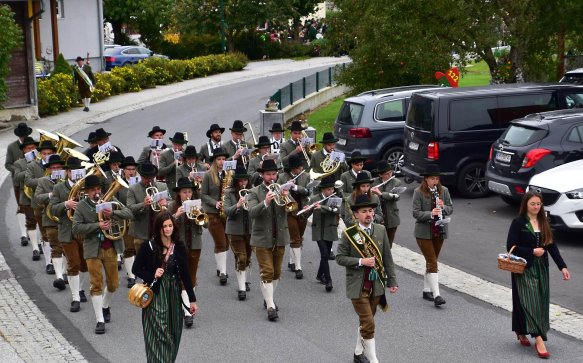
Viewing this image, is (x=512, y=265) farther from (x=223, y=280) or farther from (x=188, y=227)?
(x=223, y=280)

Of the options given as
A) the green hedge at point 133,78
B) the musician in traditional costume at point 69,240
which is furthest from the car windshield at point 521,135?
the green hedge at point 133,78

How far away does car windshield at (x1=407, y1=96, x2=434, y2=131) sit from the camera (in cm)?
1966

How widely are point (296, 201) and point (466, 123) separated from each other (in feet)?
20.6

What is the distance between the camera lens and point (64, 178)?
13.6 m

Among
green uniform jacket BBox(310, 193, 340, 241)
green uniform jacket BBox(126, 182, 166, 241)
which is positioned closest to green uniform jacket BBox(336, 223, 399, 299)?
green uniform jacket BBox(310, 193, 340, 241)

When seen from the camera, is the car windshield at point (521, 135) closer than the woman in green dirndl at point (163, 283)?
No

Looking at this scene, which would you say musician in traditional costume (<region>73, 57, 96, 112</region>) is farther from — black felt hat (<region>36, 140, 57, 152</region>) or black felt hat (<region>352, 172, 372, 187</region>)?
black felt hat (<region>352, 172, 372, 187</region>)

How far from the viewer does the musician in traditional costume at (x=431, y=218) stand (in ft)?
41.6

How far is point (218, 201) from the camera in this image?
46.2 ft

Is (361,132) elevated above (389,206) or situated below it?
below

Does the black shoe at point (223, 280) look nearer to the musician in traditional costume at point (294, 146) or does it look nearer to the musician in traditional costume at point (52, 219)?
the musician in traditional costume at point (52, 219)

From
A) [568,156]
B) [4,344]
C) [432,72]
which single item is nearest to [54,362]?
[4,344]

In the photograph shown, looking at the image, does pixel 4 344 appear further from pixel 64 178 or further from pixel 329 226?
pixel 329 226

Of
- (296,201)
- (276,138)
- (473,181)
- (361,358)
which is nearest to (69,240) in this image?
(296,201)
